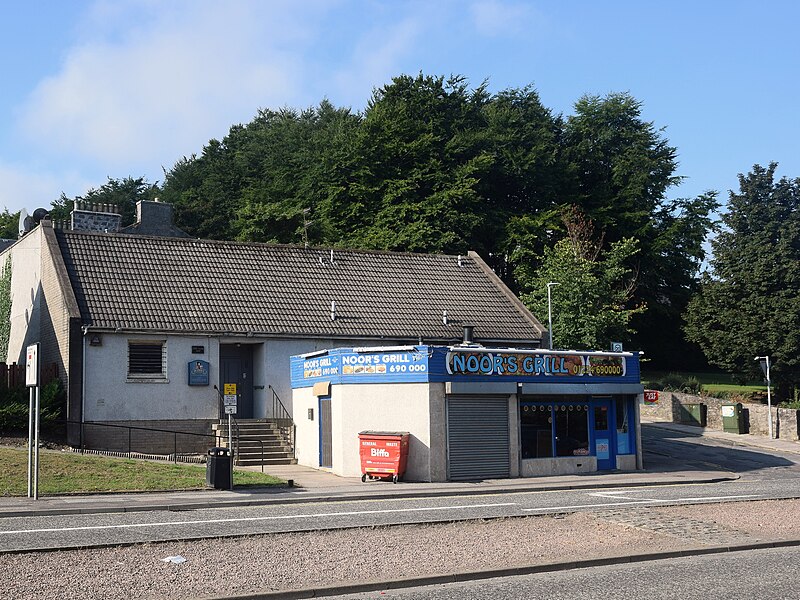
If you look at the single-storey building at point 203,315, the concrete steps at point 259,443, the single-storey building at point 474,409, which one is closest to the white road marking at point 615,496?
the single-storey building at point 474,409

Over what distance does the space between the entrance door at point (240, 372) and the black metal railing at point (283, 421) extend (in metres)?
1.18

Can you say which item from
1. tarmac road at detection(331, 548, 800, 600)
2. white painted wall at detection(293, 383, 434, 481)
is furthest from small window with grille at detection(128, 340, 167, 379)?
tarmac road at detection(331, 548, 800, 600)

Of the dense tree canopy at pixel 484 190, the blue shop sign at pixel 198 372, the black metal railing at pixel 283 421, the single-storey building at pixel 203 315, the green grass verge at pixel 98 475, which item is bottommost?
the green grass verge at pixel 98 475

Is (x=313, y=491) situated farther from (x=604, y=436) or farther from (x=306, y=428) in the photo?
(x=604, y=436)

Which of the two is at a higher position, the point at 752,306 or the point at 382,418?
the point at 752,306

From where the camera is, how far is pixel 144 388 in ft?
100

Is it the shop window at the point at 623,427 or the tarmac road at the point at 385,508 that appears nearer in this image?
the tarmac road at the point at 385,508

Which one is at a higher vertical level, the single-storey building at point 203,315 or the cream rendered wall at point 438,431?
the single-storey building at point 203,315

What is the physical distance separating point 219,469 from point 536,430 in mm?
11390

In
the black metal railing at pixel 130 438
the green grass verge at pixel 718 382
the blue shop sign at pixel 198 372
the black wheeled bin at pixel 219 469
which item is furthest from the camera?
the green grass verge at pixel 718 382

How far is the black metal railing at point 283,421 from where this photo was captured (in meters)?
31.7

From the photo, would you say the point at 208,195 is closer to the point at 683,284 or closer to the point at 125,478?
the point at 683,284

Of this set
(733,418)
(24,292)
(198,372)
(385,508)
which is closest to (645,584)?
(385,508)

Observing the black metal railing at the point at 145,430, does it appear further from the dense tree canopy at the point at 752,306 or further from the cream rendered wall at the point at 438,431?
the dense tree canopy at the point at 752,306
